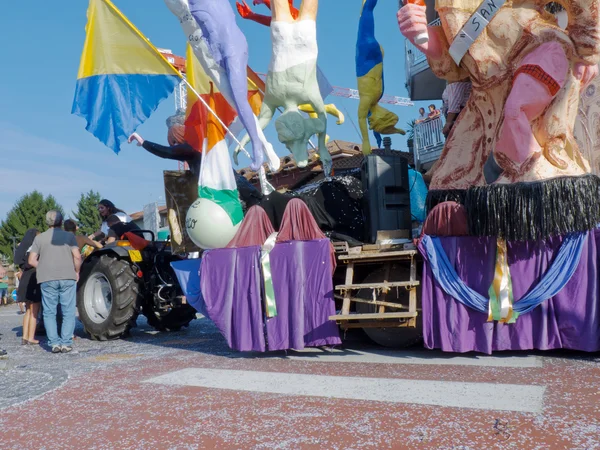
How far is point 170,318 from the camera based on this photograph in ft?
28.3

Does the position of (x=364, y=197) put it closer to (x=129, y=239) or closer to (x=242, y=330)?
(x=242, y=330)

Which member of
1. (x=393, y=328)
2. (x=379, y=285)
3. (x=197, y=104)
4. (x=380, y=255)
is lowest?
(x=393, y=328)

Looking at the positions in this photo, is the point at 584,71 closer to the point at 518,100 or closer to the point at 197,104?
the point at 518,100

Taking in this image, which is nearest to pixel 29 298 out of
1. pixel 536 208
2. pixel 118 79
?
pixel 118 79

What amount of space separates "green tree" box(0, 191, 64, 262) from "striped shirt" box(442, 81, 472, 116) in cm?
4905

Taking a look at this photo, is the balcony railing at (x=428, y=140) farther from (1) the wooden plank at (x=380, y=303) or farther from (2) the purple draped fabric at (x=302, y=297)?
(1) the wooden plank at (x=380, y=303)

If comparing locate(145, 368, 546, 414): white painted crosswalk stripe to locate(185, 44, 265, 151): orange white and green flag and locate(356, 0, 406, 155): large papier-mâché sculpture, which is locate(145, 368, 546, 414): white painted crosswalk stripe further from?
locate(356, 0, 406, 155): large papier-mâché sculpture

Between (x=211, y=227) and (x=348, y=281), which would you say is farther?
(x=211, y=227)

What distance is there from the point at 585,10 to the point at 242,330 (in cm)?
444

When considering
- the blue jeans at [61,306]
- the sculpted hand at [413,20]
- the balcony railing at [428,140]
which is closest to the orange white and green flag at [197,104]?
the blue jeans at [61,306]

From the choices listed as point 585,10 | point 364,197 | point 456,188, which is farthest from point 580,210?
point 364,197

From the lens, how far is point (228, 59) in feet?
22.0

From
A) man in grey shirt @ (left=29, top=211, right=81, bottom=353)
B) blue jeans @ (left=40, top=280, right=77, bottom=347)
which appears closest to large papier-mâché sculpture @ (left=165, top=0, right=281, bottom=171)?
man in grey shirt @ (left=29, top=211, right=81, bottom=353)

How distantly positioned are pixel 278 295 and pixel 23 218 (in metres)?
52.4
